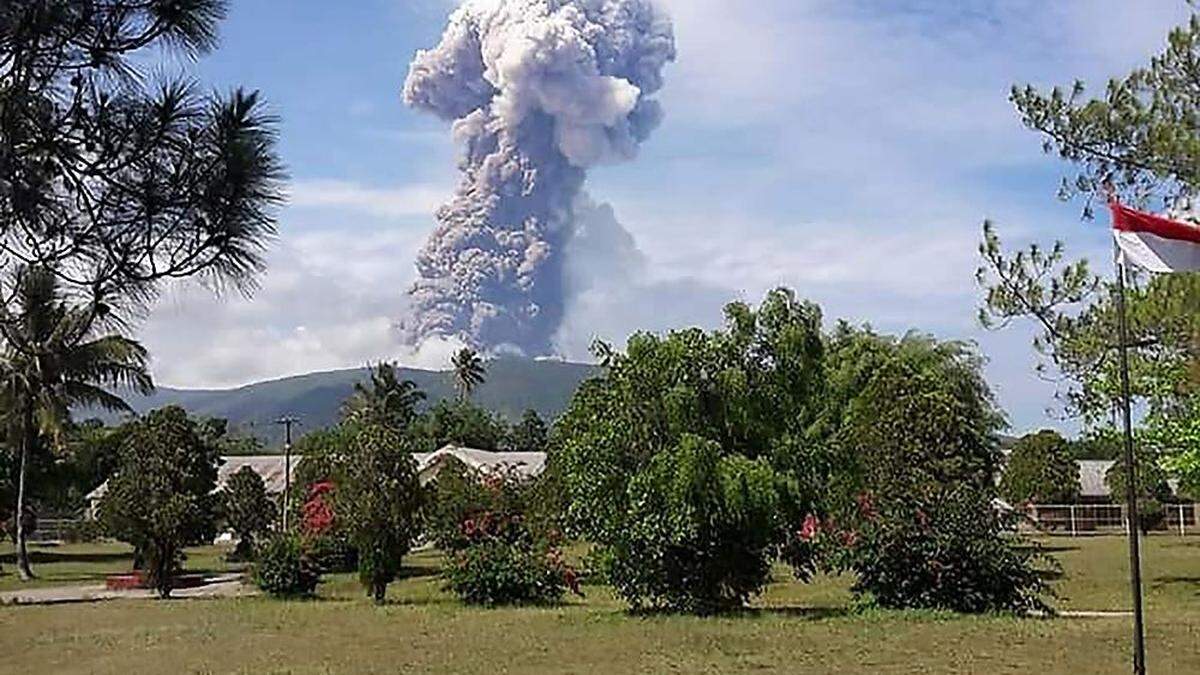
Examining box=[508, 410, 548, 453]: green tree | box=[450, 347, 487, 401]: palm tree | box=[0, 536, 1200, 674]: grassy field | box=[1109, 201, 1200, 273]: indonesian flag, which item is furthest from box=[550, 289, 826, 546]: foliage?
box=[450, 347, 487, 401]: palm tree

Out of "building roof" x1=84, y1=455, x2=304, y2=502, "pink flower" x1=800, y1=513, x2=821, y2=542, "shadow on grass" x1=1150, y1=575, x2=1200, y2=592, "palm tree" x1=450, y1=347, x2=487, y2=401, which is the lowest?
"shadow on grass" x1=1150, y1=575, x2=1200, y2=592

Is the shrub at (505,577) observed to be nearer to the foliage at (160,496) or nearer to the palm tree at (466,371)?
the foliage at (160,496)

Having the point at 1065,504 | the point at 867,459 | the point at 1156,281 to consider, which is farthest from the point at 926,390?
the point at 1065,504

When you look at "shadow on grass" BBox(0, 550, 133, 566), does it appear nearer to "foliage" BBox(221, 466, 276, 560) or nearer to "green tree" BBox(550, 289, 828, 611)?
"foliage" BBox(221, 466, 276, 560)

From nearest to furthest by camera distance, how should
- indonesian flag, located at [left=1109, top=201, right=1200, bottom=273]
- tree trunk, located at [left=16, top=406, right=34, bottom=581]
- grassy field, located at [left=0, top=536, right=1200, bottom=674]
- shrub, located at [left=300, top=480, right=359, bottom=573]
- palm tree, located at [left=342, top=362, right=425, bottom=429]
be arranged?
indonesian flag, located at [left=1109, top=201, right=1200, bottom=273]
grassy field, located at [left=0, top=536, right=1200, bottom=674]
shrub, located at [left=300, top=480, right=359, bottom=573]
tree trunk, located at [left=16, top=406, right=34, bottom=581]
palm tree, located at [left=342, top=362, right=425, bottom=429]

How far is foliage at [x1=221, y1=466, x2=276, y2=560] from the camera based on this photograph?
4125 centimetres

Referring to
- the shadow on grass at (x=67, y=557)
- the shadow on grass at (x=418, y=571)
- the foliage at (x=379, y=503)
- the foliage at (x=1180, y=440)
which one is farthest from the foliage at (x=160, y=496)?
the foliage at (x=1180, y=440)

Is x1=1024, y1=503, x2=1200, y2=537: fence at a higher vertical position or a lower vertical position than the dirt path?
higher

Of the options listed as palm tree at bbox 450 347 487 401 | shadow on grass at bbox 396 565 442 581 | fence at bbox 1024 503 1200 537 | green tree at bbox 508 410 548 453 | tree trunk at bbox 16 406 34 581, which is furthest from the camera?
palm tree at bbox 450 347 487 401

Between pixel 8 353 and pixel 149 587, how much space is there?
22.7 meters

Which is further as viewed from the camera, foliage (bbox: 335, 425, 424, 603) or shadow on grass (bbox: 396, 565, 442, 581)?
shadow on grass (bbox: 396, 565, 442, 581)

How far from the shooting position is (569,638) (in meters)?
16.6

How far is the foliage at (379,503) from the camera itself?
24.1 metres

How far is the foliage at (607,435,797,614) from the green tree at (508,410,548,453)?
71.7m
